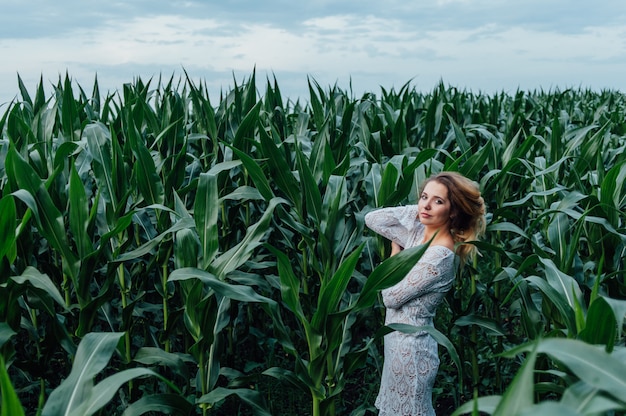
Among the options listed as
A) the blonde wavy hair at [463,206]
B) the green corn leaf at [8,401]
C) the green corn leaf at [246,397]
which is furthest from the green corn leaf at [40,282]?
the blonde wavy hair at [463,206]

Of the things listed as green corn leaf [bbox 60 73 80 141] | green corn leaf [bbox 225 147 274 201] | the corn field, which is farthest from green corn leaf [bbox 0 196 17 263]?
green corn leaf [bbox 60 73 80 141]

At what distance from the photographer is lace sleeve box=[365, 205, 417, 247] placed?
287cm

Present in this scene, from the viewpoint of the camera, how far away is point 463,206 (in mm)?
2805

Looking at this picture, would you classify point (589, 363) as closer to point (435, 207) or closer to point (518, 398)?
point (518, 398)

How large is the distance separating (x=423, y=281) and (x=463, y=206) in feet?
1.18

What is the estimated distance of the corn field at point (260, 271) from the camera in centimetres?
204

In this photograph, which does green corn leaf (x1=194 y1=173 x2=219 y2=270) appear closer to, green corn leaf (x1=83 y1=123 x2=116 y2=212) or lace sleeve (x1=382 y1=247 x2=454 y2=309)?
green corn leaf (x1=83 y1=123 x2=116 y2=212)

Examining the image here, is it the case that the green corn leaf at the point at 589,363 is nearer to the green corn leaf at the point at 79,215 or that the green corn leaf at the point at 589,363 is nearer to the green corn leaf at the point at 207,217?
the green corn leaf at the point at 207,217

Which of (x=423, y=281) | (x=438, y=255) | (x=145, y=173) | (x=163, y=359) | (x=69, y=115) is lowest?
(x=163, y=359)

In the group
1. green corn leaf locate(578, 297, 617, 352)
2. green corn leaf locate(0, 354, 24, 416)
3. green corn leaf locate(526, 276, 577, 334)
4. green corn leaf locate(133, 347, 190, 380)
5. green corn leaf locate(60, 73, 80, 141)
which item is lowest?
Answer: green corn leaf locate(133, 347, 190, 380)

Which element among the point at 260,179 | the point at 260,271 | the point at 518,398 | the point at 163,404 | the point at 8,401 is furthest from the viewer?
the point at 260,271

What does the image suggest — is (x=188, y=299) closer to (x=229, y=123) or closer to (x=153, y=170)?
(x=153, y=170)

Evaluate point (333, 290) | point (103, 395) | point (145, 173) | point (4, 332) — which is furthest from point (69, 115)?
point (103, 395)

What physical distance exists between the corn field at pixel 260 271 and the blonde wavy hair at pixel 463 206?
0.58 ft
